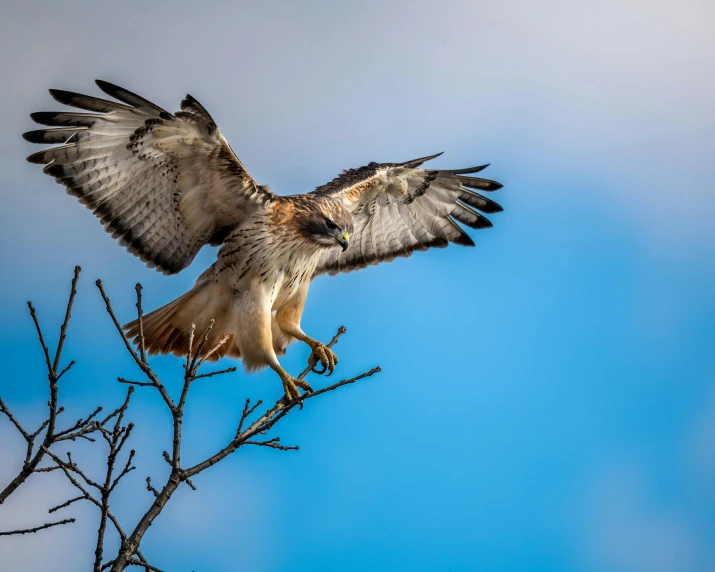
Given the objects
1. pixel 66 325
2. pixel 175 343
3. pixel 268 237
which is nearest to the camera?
pixel 66 325

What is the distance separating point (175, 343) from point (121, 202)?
127cm

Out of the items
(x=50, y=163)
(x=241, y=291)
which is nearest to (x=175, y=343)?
(x=241, y=291)

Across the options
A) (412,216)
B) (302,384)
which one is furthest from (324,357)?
(412,216)

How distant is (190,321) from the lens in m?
6.31

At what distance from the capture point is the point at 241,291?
604 centimetres

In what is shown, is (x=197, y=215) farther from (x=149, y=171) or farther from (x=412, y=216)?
(x=412, y=216)

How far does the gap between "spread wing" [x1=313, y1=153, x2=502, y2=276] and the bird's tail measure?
1.73m

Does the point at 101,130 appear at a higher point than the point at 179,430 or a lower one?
higher

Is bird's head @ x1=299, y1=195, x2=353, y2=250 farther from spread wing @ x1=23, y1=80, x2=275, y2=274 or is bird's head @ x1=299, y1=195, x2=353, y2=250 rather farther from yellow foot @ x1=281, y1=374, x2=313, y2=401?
yellow foot @ x1=281, y1=374, x2=313, y2=401

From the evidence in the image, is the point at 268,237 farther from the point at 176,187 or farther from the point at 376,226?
the point at 376,226

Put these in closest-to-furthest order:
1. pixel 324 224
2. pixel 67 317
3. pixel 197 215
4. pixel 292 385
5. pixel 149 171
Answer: pixel 67 317
pixel 292 385
pixel 149 171
pixel 324 224
pixel 197 215

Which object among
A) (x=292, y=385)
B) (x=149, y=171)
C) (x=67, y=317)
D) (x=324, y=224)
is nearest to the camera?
(x=67, y=317)

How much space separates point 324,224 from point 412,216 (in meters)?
2.31

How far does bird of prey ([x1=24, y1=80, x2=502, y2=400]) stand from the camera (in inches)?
219
